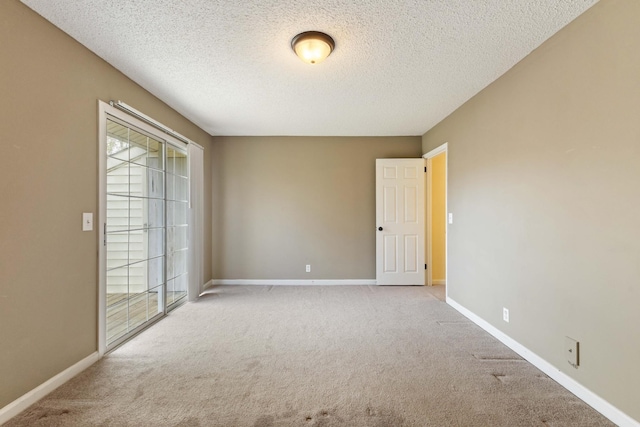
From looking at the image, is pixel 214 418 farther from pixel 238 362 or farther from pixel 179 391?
pixel 238 362

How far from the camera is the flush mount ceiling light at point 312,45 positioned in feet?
6.73

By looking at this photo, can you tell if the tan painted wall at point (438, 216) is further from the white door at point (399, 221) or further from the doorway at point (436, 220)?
the white door at point (399, 221)

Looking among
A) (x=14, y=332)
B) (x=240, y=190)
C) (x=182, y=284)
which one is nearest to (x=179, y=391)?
(x=14, y=332)

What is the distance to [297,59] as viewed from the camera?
2.42 metres

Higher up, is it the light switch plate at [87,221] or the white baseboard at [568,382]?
the light switch plate at [87,221]

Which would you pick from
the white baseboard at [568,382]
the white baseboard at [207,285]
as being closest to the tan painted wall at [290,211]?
the white baseboard at [207,285]

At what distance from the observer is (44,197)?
1907 millimetres

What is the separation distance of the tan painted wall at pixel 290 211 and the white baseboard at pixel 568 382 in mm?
2336

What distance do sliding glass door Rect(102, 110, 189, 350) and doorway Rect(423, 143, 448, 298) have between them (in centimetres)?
390

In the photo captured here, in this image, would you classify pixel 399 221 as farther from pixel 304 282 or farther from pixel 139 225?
pixel 139 225

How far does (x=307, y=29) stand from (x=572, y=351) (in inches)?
114

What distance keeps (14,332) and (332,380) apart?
202 cm

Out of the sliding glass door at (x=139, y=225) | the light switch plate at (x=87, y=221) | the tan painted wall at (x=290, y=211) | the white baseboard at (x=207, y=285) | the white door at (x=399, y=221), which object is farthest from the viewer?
the tan painted wall at (x=290, y=211)

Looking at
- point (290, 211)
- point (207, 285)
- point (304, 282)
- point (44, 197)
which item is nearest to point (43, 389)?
point (44, 197)
